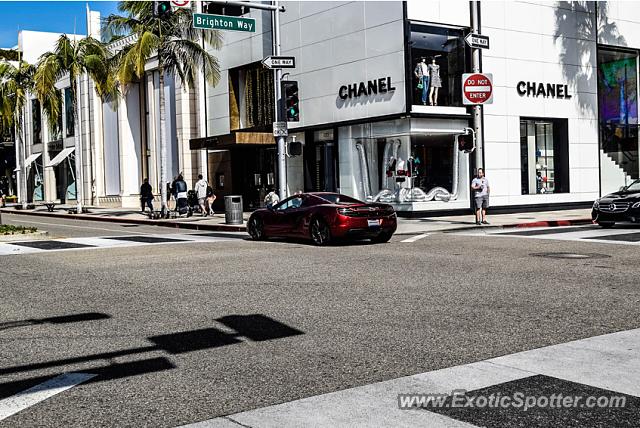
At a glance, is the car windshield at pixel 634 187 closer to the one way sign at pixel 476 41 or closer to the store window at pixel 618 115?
the one way sign at pixel 476 41

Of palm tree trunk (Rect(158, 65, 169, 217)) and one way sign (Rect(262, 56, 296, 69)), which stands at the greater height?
one way sign (Rect(262, 56, 296, 69))

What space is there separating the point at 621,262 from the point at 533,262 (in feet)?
4.56

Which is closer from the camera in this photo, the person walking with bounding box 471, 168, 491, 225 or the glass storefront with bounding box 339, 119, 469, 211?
the person walking with bounding box 471, 168, 491, 225

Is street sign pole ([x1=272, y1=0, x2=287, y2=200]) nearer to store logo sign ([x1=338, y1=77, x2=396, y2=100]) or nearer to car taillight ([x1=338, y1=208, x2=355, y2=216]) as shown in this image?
store logo sign ([x1=338, y1=77, x2=396, y2=100])

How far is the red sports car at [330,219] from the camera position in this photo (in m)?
16.5

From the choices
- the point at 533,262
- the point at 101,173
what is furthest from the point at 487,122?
the point at 101,173

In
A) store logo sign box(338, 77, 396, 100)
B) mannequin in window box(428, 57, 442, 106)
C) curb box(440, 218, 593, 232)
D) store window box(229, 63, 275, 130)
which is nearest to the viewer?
curb box(440, 218, 593, 232)

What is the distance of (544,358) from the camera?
222 inches

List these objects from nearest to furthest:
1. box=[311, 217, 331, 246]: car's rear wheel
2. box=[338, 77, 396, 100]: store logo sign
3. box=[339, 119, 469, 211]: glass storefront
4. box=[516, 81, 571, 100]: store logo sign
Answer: box=[311, 217, 331, 246]: car's rear wheel → box=[338, 77, 396, 100]: store logo sign → box=[339, 119, 469, 211]: glass storefront → box=[516, 81, 571, 100]: store logo sign

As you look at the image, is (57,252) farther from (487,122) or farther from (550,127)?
(550,127)

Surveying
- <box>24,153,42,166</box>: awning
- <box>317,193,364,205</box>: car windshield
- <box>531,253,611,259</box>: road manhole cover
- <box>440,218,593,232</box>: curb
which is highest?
<box>24,153,42,166</box>: awning

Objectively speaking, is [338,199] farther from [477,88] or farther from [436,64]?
[436,64]

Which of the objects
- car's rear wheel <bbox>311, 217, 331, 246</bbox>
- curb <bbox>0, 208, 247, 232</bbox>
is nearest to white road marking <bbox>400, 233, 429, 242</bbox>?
car's rear wheel <bbox>311, 217, 331, 246</bbox>

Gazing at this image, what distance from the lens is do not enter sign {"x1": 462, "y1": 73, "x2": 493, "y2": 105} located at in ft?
71.4
